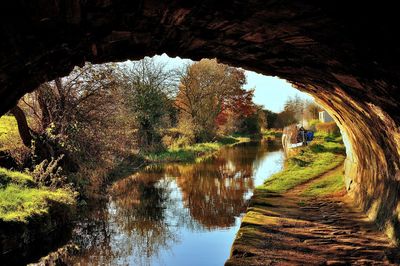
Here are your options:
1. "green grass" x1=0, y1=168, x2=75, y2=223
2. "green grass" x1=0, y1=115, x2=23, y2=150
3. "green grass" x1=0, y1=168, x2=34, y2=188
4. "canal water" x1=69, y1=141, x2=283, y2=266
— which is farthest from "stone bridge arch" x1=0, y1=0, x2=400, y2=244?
"green grass" x1=0, y1=115, x2=23, y2=150

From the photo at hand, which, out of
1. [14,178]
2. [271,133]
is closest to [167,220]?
[14,178]

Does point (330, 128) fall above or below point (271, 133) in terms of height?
above

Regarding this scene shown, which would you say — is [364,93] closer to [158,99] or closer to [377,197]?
[377,197]

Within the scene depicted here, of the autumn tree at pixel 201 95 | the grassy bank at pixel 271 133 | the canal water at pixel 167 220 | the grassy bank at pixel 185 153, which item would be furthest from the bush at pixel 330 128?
the grassy bank at pixel 271 133

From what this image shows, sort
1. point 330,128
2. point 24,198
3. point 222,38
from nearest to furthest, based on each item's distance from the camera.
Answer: point 222,38 < point 24,198 < point 330,128

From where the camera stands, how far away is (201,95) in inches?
1513

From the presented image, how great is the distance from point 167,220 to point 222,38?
26.4 ft

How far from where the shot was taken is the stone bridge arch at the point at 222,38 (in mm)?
3797

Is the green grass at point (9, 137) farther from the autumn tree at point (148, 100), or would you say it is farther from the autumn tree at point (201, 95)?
the autumn tree at point (201, 95)

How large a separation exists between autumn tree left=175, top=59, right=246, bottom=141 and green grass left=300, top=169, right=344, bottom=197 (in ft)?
72.5

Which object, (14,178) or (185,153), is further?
(185,153)

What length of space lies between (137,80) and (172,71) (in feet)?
11.1

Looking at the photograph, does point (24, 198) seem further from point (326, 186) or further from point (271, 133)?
point (271, 133)

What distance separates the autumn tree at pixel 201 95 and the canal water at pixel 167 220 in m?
16.8
